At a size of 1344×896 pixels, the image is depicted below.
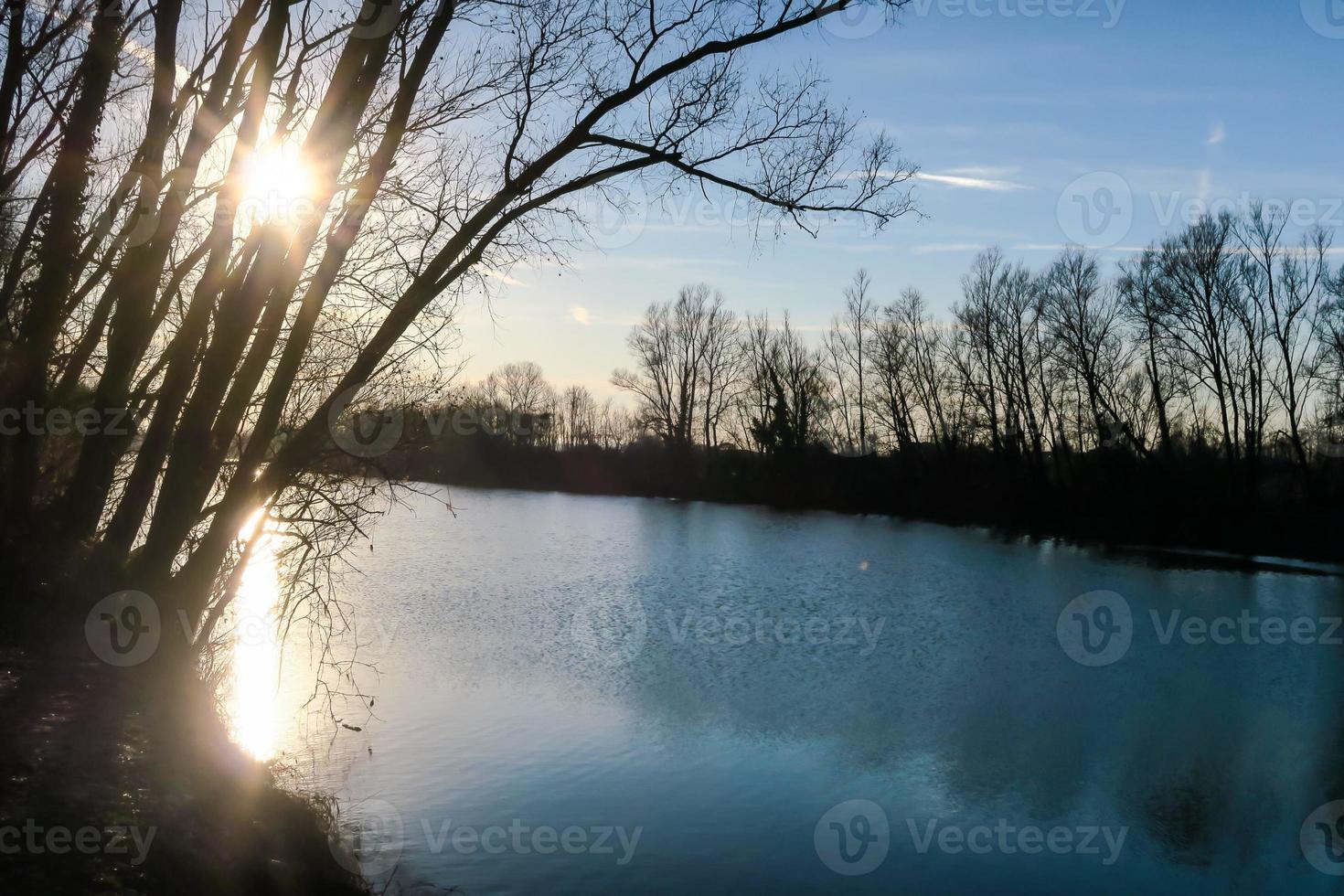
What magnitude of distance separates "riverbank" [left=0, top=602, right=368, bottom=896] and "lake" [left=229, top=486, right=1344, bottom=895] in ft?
4.73

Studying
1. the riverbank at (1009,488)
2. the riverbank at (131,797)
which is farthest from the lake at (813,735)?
the riverbank at (1009,488)

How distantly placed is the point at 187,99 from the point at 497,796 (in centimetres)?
687

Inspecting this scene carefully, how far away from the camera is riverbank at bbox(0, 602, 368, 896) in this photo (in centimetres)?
461

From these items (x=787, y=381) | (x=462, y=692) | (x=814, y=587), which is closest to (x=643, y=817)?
(x=462, y=692)

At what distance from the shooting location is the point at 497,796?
9523 mm

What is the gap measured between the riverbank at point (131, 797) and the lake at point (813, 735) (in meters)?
1.44

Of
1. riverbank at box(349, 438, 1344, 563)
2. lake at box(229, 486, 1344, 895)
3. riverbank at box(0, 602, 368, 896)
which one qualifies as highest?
riverbank at box(349, 438, 1344, 563)

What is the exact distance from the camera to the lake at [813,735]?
8.48 meters

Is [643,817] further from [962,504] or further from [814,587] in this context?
[962,504]

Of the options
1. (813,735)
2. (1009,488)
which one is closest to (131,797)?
(813,735)

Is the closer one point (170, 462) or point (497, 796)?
point (170, 462)

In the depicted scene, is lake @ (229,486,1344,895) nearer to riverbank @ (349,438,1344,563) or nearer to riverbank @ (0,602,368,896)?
riverbank @ (0,602,368,896)

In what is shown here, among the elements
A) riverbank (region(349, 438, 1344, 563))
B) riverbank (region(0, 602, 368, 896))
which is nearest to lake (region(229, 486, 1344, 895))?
riverbank (region(0, 602, 368, 896))

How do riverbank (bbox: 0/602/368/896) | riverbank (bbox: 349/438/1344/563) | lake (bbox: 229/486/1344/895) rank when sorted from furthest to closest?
1. riverbank (bbox: 349/438/1344/563)
2. lake (bbox: 229/486/1344/895)
3. riverbank (bbox: 0/602/368/896)
